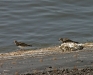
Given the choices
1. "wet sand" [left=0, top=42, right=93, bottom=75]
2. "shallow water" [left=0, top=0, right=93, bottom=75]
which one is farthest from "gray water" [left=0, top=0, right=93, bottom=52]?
"wet sand" [left=0, top=42, right=93, bottom=75]

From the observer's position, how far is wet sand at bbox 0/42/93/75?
1368cm

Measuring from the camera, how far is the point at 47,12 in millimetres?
27891

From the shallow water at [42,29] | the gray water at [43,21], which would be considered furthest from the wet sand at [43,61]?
the gray water at [43,21]

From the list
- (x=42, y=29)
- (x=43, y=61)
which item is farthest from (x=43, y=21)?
(x=43, y=61)

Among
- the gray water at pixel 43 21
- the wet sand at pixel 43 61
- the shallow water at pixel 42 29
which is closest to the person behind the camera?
the wet sand at pixel 43 61

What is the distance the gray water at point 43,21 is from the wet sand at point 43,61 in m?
3.09

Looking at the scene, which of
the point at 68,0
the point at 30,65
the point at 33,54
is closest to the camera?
the point at 30,65

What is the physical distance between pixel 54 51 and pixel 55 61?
10.0ft

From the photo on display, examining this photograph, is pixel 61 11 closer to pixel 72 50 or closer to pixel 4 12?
pixel 4 12

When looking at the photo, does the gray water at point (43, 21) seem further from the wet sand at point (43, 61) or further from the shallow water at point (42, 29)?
the wet sand at point (43, 61)

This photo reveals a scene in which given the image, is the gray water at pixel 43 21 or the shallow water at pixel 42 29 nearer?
the shallow water at pixel 42 29

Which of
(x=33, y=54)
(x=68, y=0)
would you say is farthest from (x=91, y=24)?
(x=33, y=54)

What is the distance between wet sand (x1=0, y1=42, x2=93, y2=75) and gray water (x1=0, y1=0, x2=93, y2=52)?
3.09m

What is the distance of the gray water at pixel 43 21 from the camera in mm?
22047
